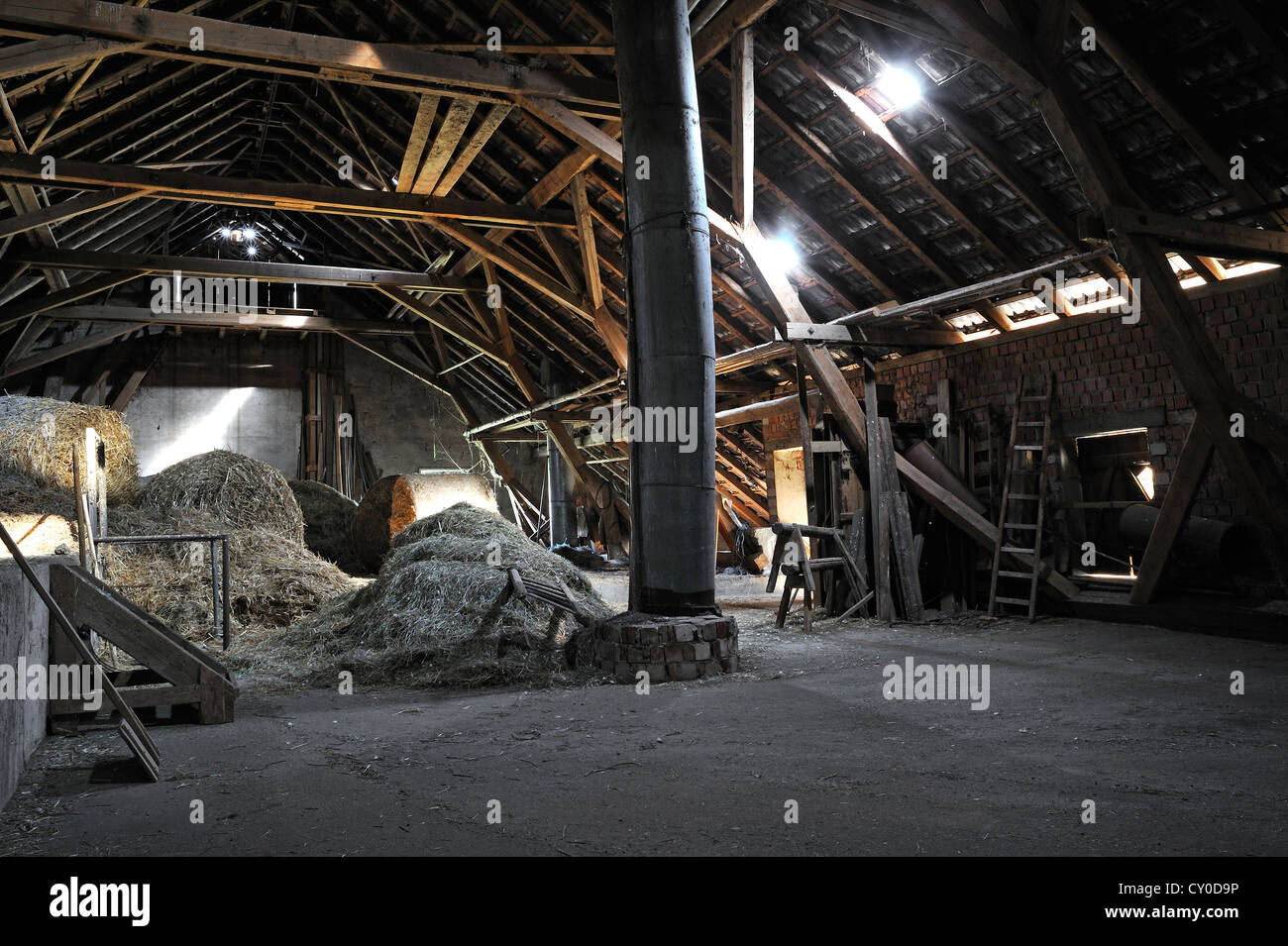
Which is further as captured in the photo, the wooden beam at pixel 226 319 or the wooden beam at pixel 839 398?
the wooden beam at pixel 226 319

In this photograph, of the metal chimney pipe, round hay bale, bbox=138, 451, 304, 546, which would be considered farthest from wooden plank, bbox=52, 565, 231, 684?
round hay bale, bbox=138, 451, 304, 546

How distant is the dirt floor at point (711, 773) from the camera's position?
2.42 metres

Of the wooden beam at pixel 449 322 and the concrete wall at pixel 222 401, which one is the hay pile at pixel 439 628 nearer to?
the wooden beam at pixel 449 322

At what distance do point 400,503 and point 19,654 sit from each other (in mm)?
9097

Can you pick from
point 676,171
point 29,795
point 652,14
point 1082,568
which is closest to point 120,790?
point 29,795

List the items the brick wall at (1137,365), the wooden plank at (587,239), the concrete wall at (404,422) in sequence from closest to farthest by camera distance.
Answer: the brick wall at (1137,365) < the wooden plank at (587,239) < the concrete wall at (404,422)

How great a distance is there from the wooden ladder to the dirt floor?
2462 mm

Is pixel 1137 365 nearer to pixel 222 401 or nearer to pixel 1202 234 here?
pixel 1202 234

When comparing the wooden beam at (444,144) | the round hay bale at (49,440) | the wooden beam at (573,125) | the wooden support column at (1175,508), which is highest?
the wooden beam at (444,144)

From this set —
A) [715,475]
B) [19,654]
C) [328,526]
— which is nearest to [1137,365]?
[715,475]

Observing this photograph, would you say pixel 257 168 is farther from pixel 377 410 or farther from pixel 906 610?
pixel 906 610

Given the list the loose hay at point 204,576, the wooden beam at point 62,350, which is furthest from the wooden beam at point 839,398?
the wooden beam at point 62,350

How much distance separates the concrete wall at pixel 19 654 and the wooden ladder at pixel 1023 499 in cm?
682

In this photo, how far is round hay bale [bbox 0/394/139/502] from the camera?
25.5 feet
